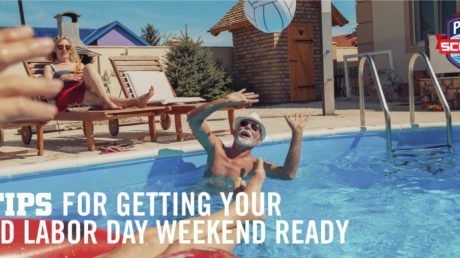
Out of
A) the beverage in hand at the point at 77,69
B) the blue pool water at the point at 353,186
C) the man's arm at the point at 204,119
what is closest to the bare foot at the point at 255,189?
the blue pool water at the point at 353,186

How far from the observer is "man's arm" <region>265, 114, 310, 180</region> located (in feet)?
13.0

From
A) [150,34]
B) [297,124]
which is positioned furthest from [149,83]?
[150,34]

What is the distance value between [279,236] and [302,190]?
135cm

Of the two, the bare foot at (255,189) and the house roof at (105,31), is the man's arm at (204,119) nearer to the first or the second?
the bare foot at (255,189)

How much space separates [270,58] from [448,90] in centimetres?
620

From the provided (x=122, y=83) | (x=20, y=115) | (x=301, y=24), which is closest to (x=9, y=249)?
(x=20, y=115)

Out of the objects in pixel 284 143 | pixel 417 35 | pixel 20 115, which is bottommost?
pixel 284 143

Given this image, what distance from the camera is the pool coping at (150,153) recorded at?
429cm

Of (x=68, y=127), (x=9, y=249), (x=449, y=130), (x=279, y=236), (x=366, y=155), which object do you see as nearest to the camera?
(x=9, y=249)

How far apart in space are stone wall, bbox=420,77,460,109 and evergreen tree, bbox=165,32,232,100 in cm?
595

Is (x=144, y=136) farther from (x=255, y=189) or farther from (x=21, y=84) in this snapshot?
(x=21, y=84)

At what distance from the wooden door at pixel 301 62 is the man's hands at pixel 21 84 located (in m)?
13.8

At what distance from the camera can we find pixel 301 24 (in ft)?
47.8

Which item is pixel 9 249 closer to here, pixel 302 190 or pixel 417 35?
pixel 302 190
